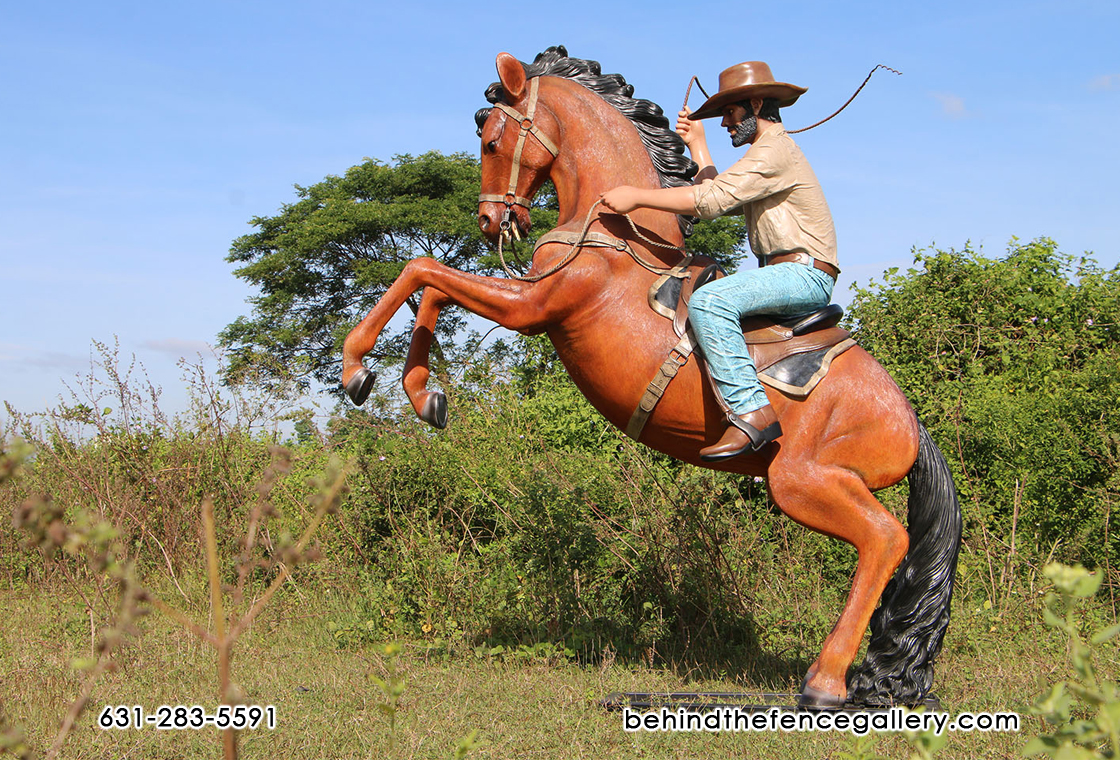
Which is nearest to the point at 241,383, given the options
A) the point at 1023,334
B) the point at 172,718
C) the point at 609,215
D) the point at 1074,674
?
the point at 172,718

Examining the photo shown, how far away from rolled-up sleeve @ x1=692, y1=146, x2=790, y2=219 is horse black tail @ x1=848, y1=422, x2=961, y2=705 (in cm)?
146

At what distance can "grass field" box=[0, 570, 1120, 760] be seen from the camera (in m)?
4.11

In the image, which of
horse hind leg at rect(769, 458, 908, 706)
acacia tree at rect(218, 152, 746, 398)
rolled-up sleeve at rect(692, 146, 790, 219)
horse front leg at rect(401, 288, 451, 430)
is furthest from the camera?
acacia tree at rect(218, 152, 746, 398)

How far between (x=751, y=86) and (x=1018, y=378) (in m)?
5.23

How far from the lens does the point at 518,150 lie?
4707mm

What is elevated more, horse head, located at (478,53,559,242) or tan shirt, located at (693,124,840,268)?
horse head, located at (478,53,559,242)

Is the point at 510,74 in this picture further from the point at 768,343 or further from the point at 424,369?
the point at 768,343

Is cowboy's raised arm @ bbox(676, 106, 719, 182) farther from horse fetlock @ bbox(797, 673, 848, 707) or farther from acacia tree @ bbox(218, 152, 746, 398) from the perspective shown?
acacia tree @ bbox(218, 152, 746, 398)

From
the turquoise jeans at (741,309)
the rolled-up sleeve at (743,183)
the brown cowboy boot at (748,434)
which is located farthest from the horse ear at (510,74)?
the brown cowboy boot at (748,434)

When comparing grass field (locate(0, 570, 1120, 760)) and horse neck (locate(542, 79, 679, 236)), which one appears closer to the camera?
grass field (locate(0, 570, 1120, 760))

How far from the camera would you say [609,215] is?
4648 mm

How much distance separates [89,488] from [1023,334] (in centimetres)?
873

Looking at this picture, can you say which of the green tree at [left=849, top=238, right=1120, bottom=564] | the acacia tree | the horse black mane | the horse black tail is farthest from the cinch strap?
the acacia tree

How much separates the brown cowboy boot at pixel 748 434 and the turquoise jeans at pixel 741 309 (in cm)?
4
